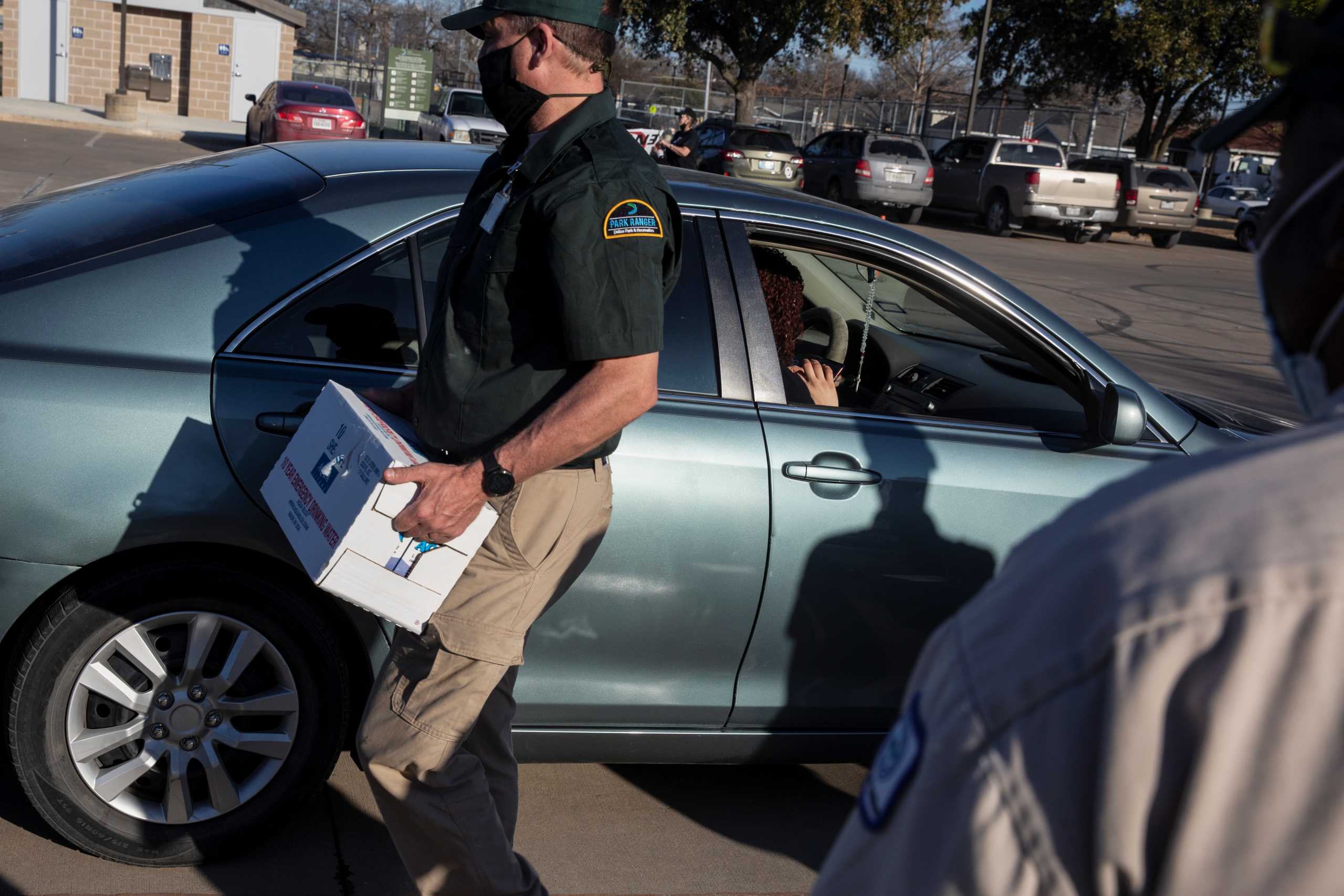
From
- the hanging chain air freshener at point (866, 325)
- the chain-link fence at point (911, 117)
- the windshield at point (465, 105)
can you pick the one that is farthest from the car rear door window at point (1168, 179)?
the hanging chain air freshener at point (866, 325)

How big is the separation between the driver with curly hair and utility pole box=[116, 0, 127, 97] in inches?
1333

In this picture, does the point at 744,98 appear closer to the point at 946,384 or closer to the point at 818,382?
the point at 946,384

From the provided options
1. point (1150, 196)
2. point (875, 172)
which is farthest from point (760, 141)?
point (1150, 196)

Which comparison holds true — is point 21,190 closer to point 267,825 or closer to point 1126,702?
point 267,825

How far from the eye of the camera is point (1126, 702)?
60cm

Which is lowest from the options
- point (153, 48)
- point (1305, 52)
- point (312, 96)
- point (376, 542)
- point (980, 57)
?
point (376, 542)

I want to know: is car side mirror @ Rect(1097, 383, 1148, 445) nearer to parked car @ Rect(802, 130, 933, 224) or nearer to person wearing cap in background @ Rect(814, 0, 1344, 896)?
person wearing cap in background @ Rect(814, 0, 1344, 896)

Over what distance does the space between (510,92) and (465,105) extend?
2404 centimetres

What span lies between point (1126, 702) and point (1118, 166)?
24.0 m

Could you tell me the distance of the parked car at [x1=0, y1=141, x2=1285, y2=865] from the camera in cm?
255

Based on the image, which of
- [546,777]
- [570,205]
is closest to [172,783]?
[546,777]

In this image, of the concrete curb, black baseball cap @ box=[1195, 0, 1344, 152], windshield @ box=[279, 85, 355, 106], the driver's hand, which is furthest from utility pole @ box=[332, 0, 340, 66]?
black baseball cap @ box=[1195, 0, 1344, 152]

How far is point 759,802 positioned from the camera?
10.9 ft

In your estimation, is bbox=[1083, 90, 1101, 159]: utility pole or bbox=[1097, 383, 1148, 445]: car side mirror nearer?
bbox=[1097, 383, 1148, 445]: car side mirror
